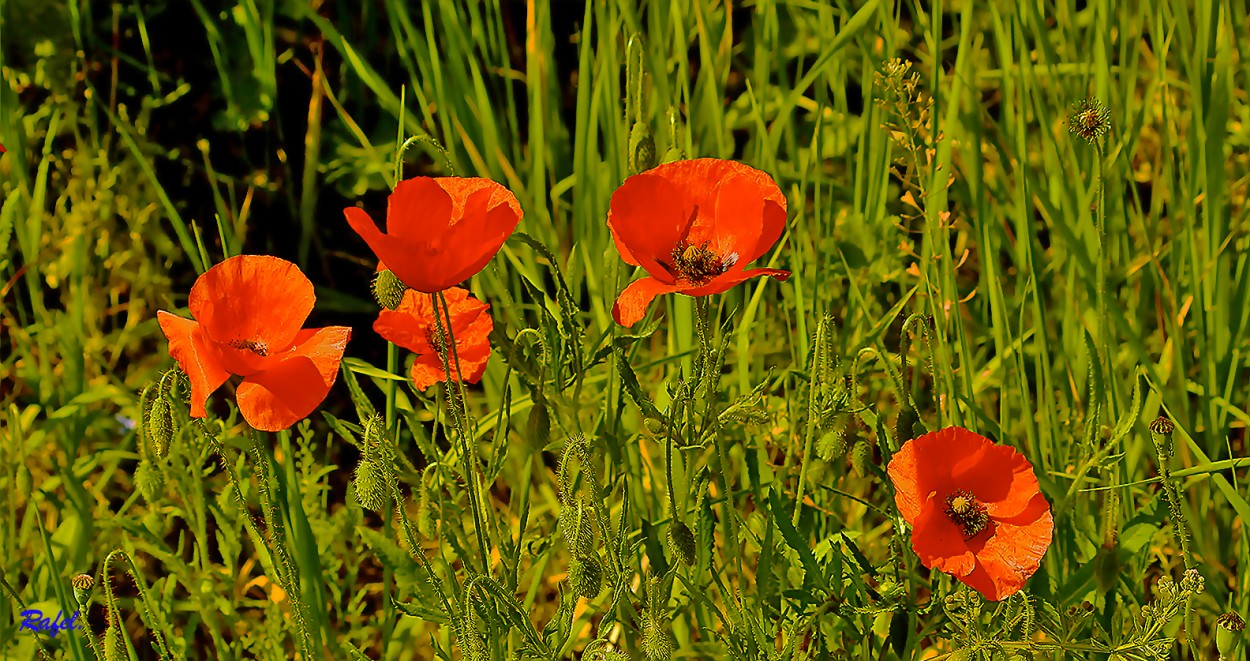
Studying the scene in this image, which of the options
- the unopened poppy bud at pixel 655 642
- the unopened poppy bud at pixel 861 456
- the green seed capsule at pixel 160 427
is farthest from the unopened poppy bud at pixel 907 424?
the green seed capsule at pixel 160 427

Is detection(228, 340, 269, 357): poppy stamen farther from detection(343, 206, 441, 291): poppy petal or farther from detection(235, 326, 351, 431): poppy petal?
detection(343, 206, 441, 291): poppy petal

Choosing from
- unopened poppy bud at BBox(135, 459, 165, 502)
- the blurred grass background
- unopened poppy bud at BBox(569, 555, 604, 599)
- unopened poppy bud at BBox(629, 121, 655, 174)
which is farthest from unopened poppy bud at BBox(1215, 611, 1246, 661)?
unopened poppy bud at BBox(135, 459, 165, 502)

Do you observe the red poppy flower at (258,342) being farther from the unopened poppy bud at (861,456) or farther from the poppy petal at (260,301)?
the unopened poppy bud at (861,456)

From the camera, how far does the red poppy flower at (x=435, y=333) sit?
151cm

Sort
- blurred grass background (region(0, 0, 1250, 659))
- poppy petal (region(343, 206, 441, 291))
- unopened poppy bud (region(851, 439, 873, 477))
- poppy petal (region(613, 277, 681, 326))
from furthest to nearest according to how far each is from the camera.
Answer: blurred grass background (region(0, 0, 1250, 659))
unopened poppy bud (region(851, 439, 873, 477))
poppy petal (region(613, 277, 681, 326))
poppy petal (region(343, 206, 441, 291))

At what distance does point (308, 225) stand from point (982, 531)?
4.66 ft

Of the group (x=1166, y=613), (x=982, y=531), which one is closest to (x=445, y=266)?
(x=982, y=531)

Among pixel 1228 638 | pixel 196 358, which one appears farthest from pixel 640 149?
pixel 1228 638

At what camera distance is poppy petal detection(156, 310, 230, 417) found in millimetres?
1211

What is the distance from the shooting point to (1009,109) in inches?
80.8

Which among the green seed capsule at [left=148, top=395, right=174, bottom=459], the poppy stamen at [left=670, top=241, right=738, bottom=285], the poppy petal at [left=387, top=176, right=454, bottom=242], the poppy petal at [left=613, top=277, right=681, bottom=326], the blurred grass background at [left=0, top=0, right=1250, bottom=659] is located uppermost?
the poppy petal at [left=387, top=176, right=454, bottom=242]

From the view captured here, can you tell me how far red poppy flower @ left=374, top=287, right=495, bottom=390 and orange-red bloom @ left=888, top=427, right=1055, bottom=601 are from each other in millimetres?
479

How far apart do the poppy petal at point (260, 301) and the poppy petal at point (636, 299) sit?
0.29 metres
